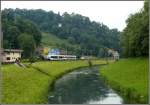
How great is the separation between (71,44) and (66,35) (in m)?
14.3

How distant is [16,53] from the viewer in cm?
8875

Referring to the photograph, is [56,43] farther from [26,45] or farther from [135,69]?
[135,69]

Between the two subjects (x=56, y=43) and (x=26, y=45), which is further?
(x=56, y=43)

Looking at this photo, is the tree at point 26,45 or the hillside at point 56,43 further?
the hillside at point 56,43

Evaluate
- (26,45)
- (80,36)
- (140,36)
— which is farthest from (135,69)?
(80,36)

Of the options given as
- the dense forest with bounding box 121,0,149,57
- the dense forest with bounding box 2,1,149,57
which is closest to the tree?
the dense forest with bounding box 2,1,149,57

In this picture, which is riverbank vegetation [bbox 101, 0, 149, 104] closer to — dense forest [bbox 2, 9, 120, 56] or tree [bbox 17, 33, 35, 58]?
tree [bbox 17, 33, 35, 58]

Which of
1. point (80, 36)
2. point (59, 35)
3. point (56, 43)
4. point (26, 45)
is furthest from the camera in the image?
point (59, 35)

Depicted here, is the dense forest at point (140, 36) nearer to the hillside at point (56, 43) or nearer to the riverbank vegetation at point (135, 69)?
the riverbank vegetation at point (135, 69)

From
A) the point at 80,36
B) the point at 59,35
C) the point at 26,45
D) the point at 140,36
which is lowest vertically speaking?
the point at 26,45

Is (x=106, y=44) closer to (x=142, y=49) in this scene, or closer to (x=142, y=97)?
(x=142, y=49)

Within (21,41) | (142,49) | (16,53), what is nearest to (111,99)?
(142,49)

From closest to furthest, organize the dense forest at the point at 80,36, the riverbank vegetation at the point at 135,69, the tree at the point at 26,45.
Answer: the riverbank vegetation at the point at 135,69
the dense forest at the point at 80,36
the tree at the point at 26,45

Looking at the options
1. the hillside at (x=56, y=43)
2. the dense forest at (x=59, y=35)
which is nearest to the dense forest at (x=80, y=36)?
the dense forest at (x=59, y=35)
